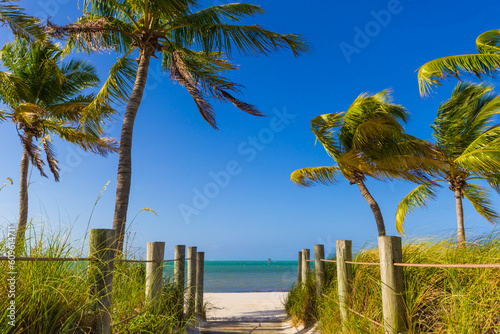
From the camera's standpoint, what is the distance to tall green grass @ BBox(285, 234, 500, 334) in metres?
3.00

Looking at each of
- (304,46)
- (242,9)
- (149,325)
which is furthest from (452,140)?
(149,325)

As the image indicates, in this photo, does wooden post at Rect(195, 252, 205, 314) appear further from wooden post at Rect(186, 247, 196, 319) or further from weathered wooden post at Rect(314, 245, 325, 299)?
weathered wooden post at Rect(314, 245, 325, 299)

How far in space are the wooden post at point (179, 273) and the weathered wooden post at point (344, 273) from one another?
2384 mm

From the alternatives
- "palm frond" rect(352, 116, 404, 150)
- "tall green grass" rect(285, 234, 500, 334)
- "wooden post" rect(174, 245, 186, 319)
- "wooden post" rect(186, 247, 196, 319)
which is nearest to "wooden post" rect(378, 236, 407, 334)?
"tall green grass" rect(285, 234, 500, 334)

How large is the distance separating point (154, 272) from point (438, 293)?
10.9ft

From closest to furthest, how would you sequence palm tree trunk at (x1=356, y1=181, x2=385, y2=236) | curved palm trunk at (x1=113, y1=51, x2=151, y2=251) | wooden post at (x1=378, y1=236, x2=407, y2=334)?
wooden post at (x1=378, y1=236, x2=407, y2=334) → curved palm trunk at (x1=113, y1=51, x2=151, y2=251) → palm tree trunk at (x1=356, y1=181, x2=385, y2=236)

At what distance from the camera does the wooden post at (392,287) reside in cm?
344

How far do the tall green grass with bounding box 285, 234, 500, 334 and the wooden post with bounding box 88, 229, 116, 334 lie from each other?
259 centimetres

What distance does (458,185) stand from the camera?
14.0 meters

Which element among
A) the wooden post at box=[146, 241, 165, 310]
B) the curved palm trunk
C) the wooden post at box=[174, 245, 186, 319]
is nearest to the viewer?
the wooden post at box=[146, 241, 165, 310]

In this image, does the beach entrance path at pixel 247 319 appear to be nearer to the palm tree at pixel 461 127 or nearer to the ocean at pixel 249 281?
the ocean at pixel 249 281

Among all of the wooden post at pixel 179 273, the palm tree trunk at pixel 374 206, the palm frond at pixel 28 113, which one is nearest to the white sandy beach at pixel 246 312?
the wooden post at pixel 179 273

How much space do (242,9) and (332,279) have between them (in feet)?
21.3

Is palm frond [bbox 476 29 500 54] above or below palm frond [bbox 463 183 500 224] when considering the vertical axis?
above
